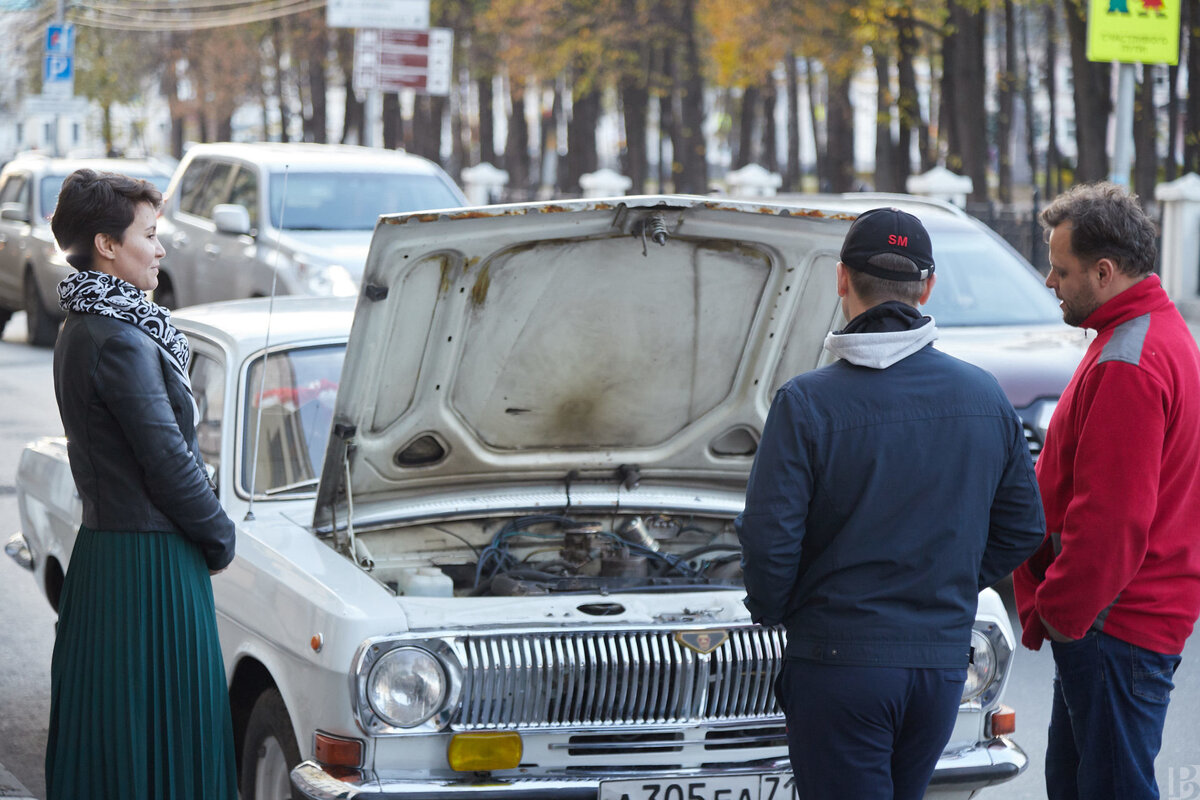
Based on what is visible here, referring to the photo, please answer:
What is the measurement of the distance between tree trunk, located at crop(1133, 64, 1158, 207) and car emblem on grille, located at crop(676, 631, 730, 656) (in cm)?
1966

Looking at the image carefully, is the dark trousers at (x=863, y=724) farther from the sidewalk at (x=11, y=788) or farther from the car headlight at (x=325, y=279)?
the car headlight at (x=325, y=279)

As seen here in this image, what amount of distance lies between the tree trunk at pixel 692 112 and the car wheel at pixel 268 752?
91.1ft

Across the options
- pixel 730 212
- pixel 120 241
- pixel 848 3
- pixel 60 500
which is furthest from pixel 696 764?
pixel 848 3

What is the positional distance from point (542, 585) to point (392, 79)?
17.1 metres

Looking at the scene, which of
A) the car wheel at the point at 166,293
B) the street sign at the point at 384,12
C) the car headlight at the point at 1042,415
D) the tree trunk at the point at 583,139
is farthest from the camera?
the tree trunk at the point at 583,139

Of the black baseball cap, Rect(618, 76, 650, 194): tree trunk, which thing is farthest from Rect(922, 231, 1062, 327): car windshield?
Rect(618, 76, 650, 194): tree trunk

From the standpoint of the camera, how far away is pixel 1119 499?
3338 mm

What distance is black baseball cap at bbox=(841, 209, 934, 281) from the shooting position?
305 cm

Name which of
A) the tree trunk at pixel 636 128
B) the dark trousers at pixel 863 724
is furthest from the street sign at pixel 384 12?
the dark trousers at pixel 863 724

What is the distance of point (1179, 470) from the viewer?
343 centimetres

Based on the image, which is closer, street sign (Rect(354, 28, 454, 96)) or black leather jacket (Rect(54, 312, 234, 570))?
black leather jacket (Rect(54, 312, 234, 570))

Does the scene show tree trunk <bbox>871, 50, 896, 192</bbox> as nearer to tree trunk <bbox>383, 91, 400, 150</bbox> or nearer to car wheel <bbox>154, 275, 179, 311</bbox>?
tree trunk <bbox>383, 91, 400, 150</bbox>

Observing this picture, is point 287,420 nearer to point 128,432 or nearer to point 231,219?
point 128,432

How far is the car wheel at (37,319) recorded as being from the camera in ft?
55.0
